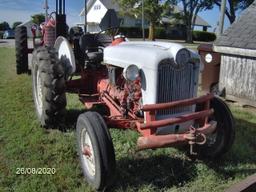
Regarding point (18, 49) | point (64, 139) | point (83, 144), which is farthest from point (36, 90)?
point (18, 49)

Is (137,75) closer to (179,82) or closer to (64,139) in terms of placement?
(179,82)

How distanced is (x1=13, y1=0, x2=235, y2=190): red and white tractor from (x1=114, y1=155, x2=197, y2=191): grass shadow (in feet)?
0.86

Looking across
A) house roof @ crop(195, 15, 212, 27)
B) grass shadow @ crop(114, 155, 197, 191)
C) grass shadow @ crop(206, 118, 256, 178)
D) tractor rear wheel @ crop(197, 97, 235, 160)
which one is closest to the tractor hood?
tractor rear wheel @ crop(197, 97, 235, 160)

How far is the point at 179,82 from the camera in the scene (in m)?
3.81

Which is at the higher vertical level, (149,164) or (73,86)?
(73,86)

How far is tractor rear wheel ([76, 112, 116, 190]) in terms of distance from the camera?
344 centimetres

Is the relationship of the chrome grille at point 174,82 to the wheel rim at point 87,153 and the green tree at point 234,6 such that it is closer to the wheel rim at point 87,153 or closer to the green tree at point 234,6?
the wheel rim at point 87,153

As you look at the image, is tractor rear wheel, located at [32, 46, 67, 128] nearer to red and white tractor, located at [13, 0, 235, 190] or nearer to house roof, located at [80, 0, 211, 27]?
red and white tractor, located at [13, 0, 235, 190]

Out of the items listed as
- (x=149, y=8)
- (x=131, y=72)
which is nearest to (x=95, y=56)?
(x=131, y=72)

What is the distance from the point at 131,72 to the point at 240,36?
4738mm

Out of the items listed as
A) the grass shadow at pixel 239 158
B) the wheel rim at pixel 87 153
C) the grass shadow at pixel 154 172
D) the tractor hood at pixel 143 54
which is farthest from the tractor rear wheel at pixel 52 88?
the grass shadow at pixel 239 158

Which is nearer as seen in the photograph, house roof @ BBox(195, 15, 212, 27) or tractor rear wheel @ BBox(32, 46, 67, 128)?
tractor rear wheel @ BBox(32, 46, 67, 128)

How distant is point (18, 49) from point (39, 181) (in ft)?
20.1

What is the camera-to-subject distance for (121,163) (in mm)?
4238
